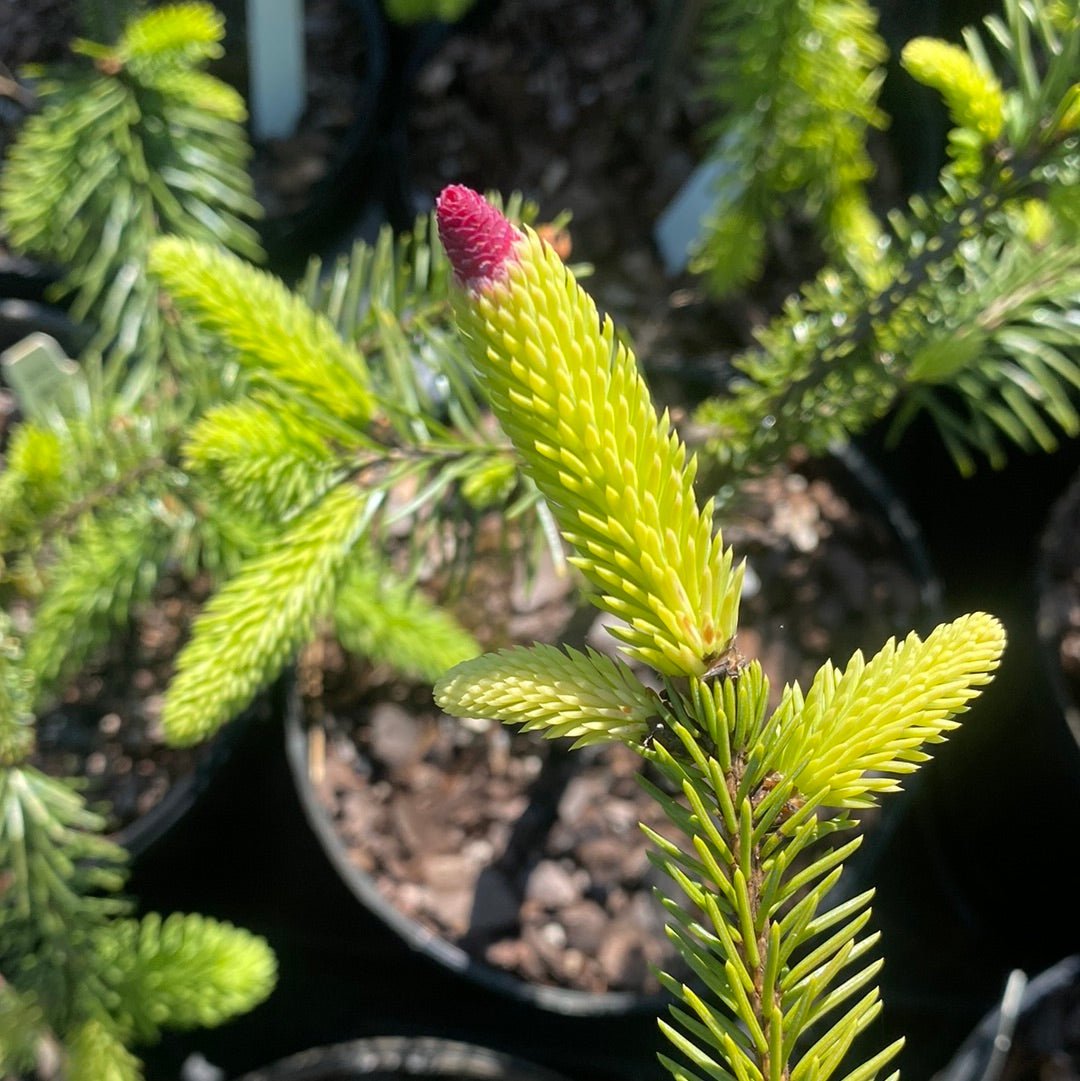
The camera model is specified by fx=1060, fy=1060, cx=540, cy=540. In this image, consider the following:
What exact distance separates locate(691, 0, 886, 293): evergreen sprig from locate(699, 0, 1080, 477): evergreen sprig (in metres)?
0.08

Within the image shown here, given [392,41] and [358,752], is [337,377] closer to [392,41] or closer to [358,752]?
[358,752]

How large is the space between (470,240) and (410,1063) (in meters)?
1.02

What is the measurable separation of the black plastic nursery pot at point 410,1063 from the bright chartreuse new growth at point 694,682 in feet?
2.75

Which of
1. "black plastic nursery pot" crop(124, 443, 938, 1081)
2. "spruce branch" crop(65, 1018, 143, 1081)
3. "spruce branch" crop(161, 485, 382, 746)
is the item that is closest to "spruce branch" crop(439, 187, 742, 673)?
"spruce branch" crop(161, 485, 382, 746)

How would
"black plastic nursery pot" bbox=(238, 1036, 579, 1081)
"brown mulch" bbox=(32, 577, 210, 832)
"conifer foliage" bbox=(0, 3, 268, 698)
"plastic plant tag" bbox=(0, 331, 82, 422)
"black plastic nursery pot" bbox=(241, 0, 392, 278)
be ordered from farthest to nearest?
"black plastic nursery pot" bbox=(241, 0, 392, 278) < "brown mulch" bbox=(32, 577, 210, 832) < "black plastic nursery pot" bbox=(238, 1036, 579, 1081) < "plastic plant tag" bbox=(0, 331, 82, 422) < "conifer foliage" bbox=(0, 3, 268, 698)

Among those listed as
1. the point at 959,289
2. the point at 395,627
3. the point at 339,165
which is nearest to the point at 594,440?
the point at 959,289

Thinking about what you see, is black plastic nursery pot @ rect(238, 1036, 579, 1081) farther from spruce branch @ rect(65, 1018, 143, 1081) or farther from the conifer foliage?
the conifer foliage

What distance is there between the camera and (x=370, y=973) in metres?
1.32

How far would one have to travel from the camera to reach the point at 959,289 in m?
0.81

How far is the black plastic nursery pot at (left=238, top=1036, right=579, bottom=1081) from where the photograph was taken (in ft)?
3.69

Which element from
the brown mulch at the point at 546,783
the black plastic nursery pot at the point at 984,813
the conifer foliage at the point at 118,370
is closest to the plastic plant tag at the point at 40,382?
the conifer foliage at the point at 118,370

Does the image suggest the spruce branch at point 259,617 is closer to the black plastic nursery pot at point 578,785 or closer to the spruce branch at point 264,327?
the spruce branch at point 264,327

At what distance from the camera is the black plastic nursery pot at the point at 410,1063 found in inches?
44.3

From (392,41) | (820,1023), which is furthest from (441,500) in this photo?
(392,41)
